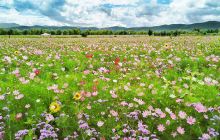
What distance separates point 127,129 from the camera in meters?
5.18

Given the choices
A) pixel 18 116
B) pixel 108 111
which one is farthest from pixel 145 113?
pixel 18 116

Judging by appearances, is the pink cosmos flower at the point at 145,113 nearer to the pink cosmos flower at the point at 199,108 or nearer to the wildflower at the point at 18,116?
the pink cosmos flower at the point at 199,108

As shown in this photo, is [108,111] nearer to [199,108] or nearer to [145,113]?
[145,113]

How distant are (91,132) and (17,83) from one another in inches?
118

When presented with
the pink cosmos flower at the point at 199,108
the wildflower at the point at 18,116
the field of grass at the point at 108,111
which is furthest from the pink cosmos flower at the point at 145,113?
the wildflower at the point at 18,116

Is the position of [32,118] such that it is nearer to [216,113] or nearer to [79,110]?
[79,110]

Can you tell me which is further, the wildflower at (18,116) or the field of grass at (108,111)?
the wildflower at (18,116)

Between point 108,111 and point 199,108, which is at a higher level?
point 199,108

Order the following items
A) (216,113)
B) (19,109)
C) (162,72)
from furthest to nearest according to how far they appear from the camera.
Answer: (162,72), (19,109), (216,113)

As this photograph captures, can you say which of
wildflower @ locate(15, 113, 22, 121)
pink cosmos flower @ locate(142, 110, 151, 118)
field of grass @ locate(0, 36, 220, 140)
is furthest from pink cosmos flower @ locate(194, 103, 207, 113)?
wildflower @ locate(15, 113, 22, 121)

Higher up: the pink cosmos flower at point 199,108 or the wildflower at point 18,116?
the pink cosmos flower at point 199,108

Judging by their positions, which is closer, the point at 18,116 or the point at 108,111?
the point at 18,116

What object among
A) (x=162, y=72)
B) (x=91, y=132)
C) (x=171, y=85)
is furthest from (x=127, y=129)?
(x=162, y=72)

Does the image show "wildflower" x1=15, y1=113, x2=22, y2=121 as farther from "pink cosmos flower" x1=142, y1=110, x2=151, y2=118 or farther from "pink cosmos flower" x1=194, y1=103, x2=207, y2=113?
"pink cosmos flower" x1=194, y1=103, x2=207, y2=113
